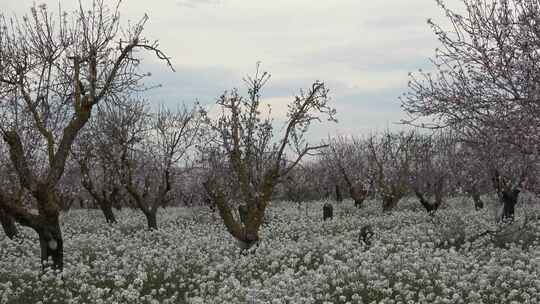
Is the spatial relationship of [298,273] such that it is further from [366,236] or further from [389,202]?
[389,202]

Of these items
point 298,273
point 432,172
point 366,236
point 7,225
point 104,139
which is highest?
point 104,139

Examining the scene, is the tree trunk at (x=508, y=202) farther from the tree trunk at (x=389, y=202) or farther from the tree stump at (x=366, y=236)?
the tree trunk at (x=389, y=202)

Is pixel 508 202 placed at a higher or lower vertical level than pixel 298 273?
higher

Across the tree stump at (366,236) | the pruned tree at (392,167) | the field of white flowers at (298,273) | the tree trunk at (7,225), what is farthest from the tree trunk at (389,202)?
the tree trunk at (7,225)

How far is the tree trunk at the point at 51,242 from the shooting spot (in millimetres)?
16781

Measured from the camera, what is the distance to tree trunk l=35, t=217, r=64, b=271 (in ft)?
55.1

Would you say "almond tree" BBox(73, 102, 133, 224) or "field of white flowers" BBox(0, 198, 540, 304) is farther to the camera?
"almond tree" BBox(73, 102, 133, 224)

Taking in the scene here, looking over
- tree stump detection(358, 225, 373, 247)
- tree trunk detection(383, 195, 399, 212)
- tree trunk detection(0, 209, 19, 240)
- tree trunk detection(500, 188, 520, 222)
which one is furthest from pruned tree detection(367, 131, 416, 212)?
tree trunk detection(0, 209, 19, 240)

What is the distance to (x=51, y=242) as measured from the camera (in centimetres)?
1698

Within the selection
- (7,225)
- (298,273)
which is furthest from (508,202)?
(7,225)

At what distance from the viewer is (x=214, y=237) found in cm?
2459

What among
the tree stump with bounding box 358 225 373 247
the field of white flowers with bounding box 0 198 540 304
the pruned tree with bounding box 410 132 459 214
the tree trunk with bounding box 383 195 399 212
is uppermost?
the pruned tree with bounding box 410 132 459 214

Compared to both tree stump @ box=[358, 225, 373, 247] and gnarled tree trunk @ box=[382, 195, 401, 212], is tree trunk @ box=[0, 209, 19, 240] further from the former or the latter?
gnarled tree trunk @ box=[382, 195, 401, 212]

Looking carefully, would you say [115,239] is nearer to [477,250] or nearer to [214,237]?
[214,237]
